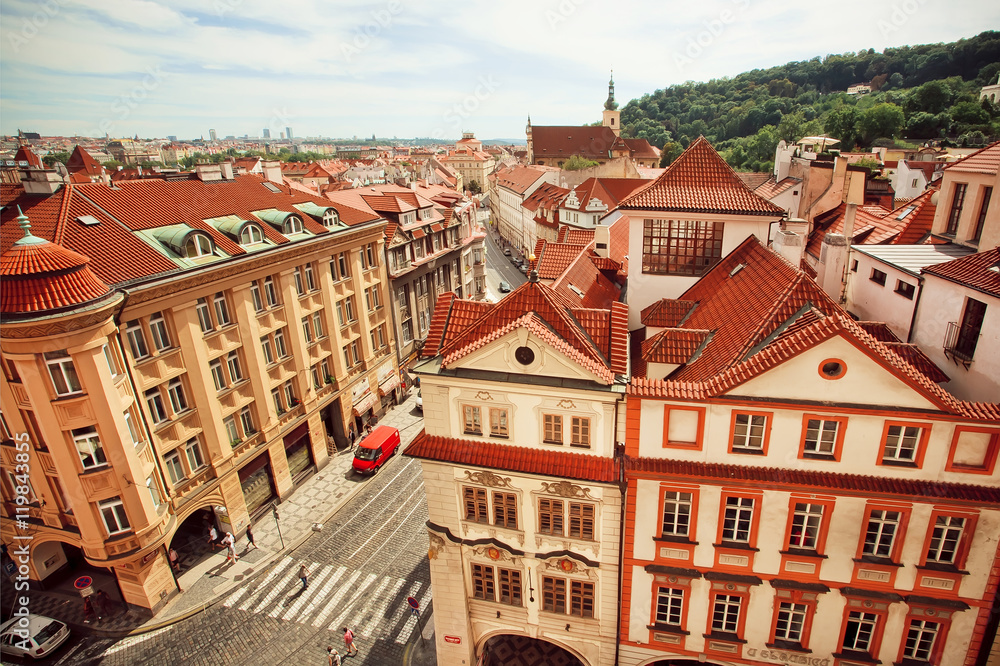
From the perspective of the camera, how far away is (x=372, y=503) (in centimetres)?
3900

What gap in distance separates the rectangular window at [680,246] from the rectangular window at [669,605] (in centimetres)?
1757

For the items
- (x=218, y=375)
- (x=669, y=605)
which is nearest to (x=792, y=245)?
(x=669, y=605)

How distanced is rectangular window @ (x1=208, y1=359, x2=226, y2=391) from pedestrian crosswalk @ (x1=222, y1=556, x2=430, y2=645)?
12.0 meters

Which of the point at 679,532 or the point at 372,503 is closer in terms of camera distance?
the point at 679,532

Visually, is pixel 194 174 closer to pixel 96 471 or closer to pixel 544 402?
pixel 96 471

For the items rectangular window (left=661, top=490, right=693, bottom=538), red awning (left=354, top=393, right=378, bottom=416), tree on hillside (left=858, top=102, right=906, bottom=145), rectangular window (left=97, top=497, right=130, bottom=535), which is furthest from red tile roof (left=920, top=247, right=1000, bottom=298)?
tree on hillside (left=858, top=102, right=906, bottom=145)

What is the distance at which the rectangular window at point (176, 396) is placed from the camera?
3034cm

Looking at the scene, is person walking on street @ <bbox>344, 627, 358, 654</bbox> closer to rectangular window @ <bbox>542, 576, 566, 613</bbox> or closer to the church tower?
rectangular window @ <bbox>542, 576, 566, 613</bbox>

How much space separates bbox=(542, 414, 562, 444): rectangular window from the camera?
21139 mm

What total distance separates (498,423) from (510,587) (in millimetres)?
7651

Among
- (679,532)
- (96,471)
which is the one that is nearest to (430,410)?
(679,532)

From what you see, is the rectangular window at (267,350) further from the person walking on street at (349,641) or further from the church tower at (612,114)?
the church tower at (612,114)

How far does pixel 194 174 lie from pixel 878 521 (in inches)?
1920

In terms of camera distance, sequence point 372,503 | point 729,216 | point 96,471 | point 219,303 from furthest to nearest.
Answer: point 372,503
point 219,303
point 729,216
point 96,471
